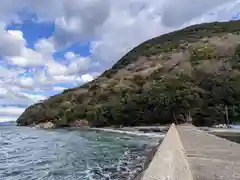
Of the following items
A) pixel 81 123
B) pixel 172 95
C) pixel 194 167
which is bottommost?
pixel 194 167

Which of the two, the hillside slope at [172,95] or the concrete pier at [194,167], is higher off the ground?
the hillside slope at [172,95]

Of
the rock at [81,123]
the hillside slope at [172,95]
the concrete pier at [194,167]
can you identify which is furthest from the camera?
the rock at [81,123]

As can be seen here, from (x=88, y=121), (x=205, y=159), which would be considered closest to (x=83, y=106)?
(x=88, y=121)

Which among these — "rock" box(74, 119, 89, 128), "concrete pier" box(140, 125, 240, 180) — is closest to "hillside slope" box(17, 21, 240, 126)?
"rock" box(74, 119, 89, 128)

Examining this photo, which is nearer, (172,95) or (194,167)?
(194,167)

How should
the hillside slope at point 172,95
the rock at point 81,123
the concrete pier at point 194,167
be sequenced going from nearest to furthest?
the concrete pier at point 194,167 < the hillside slope at point 172,95 < the rock at point 81,123

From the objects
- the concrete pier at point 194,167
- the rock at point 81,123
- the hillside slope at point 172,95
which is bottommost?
the concrete pier at point 194,167

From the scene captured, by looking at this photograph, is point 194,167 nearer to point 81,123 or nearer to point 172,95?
point 172,95

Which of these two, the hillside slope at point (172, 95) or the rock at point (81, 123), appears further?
the rock at point (81, 123)

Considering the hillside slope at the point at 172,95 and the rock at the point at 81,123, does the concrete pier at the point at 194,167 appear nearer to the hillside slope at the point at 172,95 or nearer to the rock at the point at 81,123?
the hillside slope at the point at 172,95

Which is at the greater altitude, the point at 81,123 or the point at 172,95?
the point at 172,95

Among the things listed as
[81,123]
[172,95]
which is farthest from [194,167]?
[81,123]

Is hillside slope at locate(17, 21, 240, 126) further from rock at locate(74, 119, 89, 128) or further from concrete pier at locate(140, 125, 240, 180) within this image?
concrete pier at locate(140, 125, 240, 180)

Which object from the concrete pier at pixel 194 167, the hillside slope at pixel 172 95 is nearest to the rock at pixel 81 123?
the hillside slope at pixel 172 95
